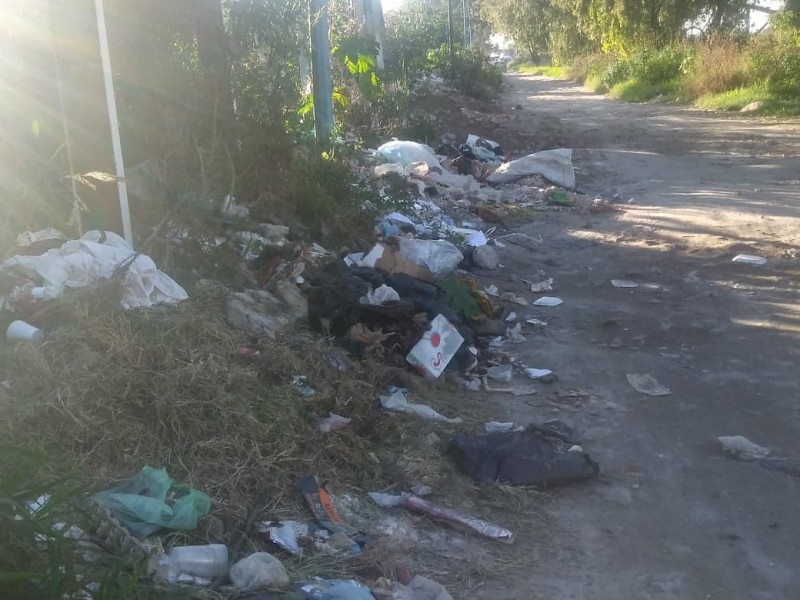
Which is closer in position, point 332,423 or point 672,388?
point 332,423

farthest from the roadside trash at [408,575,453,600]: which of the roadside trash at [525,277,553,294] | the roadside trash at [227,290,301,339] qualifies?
the roadside trash at [525,277,553,294]

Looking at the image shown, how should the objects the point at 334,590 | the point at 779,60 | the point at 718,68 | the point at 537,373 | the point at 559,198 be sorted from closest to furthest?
1. the point at 334,590
2. the point at 537,373
3. the point at 559,198
4. the point at 779,60
5. the point at 718,68

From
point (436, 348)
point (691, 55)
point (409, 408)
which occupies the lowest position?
point (409, 408)

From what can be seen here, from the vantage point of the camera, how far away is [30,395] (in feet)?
11.8

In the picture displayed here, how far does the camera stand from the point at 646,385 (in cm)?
509

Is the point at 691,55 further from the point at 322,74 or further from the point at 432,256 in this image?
the point at 432,256

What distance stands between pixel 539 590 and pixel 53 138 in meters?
4.31

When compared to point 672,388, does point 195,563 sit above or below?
above

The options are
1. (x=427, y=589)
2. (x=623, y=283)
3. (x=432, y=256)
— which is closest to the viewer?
(x=427, y=589)

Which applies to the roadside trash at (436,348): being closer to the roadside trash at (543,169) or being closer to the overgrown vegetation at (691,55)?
the roadside trash at (543,169)

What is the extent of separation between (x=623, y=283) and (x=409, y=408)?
3.32 meters

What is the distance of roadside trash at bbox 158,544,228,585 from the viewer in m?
2.89

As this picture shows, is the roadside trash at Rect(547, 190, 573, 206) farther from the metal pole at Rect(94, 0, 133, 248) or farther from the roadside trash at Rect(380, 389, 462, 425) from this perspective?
the roadside trash at Rect(380, 389, 462, 425)

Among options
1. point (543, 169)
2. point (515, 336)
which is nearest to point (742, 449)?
point (515, 336)
